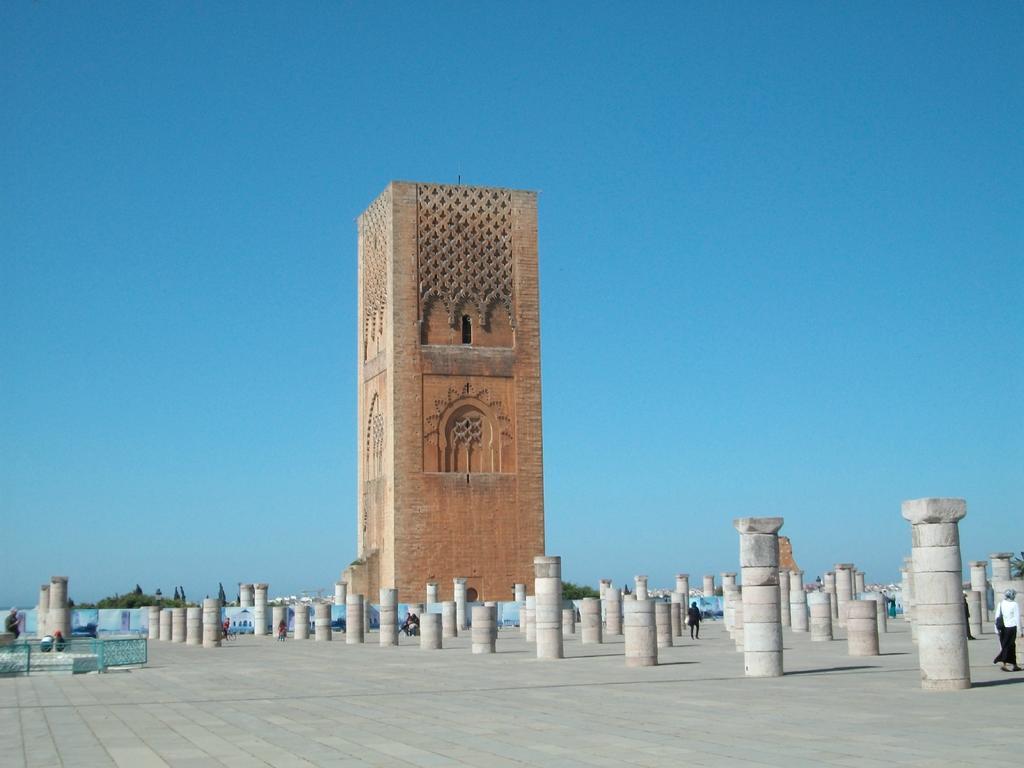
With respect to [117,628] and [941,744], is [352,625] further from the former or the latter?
[941,744]

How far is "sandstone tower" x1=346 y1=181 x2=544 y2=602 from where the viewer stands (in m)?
34.0

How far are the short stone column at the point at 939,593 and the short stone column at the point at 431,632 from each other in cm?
1077

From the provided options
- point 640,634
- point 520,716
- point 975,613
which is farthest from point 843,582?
point 520,716

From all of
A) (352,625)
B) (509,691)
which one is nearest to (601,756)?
(509,691)

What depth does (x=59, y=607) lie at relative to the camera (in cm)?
2609

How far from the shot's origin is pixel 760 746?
23.9 feet

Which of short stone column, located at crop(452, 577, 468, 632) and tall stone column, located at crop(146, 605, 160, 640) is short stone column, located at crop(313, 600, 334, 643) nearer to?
short stone column, located at crop(452, 577, 468, 632)

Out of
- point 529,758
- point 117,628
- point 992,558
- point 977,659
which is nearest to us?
point 529,758

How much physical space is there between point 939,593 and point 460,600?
20.7 meters

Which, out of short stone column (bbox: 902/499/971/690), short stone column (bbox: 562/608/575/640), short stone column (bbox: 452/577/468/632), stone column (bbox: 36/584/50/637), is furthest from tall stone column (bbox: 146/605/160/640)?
short stone column (bbox: 902/499/971/690)

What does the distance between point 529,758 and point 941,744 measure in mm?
2264

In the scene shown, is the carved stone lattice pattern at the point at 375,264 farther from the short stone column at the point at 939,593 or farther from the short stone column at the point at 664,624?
the short stone column at the point at 939,593

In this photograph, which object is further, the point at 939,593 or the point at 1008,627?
the point at 1008,627

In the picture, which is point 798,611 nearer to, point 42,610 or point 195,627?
point 195,627
